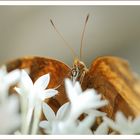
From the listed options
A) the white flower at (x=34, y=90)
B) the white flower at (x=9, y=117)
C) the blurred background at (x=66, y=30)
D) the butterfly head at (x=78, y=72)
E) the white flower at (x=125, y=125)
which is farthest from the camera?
the blurred background at (x=66, y=30)

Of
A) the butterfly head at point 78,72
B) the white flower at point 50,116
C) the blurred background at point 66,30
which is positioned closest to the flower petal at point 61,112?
the white flower at point 50,116

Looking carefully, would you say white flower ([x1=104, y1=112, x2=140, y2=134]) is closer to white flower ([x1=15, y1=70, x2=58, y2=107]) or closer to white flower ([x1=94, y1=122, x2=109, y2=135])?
white flower ([x1=94, y1=122, x2=109, y2=135])

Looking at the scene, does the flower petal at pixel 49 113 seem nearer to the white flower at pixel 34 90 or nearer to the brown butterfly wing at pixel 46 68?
the white flower at pixel 34 90

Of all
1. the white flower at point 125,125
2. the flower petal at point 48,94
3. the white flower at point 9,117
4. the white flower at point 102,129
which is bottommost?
the white flower at point 102,129

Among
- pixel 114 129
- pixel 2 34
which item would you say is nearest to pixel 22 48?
pixel 2 34

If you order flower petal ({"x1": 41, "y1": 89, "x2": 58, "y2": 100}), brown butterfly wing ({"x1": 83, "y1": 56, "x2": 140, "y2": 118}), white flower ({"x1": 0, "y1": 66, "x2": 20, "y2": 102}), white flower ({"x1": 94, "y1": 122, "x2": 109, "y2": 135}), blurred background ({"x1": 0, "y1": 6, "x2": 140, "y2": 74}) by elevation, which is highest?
white flower ({"x1": 0, "y1": 66, "x2": 20, "y2": 102})

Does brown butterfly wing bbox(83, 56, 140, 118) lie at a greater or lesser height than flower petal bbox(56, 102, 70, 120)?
lesser

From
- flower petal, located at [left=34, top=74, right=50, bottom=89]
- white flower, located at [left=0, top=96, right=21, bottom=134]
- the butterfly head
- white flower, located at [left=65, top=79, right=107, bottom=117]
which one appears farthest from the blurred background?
white flower, located at [left=0, top=96, right=21, bottom=134]
